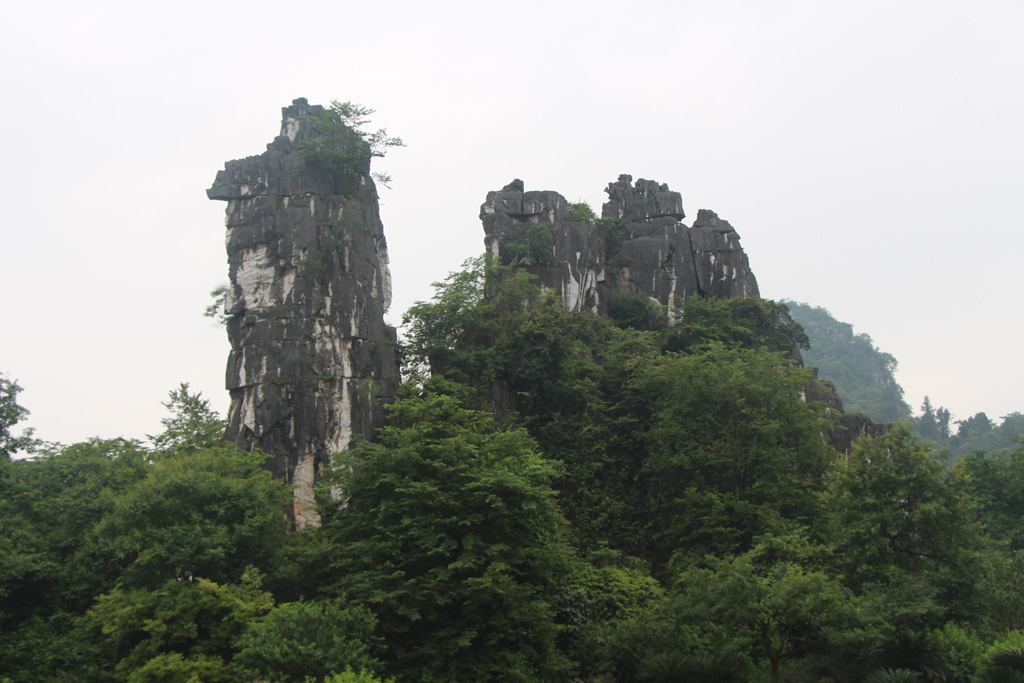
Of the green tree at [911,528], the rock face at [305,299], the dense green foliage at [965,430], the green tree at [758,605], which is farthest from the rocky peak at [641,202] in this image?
the dense green foliage at [965,430]

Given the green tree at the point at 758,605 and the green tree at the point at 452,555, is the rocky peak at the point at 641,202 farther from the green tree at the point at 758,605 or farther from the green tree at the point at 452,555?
the green tree at the point at 758,605

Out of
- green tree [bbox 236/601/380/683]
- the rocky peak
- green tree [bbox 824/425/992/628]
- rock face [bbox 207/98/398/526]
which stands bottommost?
green tree [bbox 236/601/380/683]

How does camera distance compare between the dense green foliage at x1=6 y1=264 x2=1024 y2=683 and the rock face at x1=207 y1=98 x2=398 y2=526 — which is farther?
the rock face at x1=207 y1=98 x2=398 y2=526

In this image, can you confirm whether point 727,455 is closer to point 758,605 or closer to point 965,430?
point 758,605

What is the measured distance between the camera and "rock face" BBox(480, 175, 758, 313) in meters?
34.9

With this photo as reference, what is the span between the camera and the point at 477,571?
56.7 feet

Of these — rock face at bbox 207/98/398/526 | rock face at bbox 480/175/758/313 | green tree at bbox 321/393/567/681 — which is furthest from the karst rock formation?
green tree at bbox 321/393/567/681

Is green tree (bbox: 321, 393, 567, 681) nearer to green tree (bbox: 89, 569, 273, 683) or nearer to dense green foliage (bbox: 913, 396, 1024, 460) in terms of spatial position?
green tree (bbox: 89, 569, 273, 683)

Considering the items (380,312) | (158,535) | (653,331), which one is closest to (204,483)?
(158,535)

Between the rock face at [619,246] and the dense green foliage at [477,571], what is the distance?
12804 mm

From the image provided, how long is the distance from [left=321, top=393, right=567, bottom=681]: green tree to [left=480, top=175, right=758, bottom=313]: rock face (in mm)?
16168

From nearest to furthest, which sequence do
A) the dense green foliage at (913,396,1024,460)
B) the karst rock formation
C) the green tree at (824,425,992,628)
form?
the green tree at (824,425,992,628), the karst rock formation, the dense green foliage at (913,396,1024,460)

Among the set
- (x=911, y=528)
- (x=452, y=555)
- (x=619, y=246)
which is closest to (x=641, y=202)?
(x=619, y=246)

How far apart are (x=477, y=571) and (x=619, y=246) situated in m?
23.6
